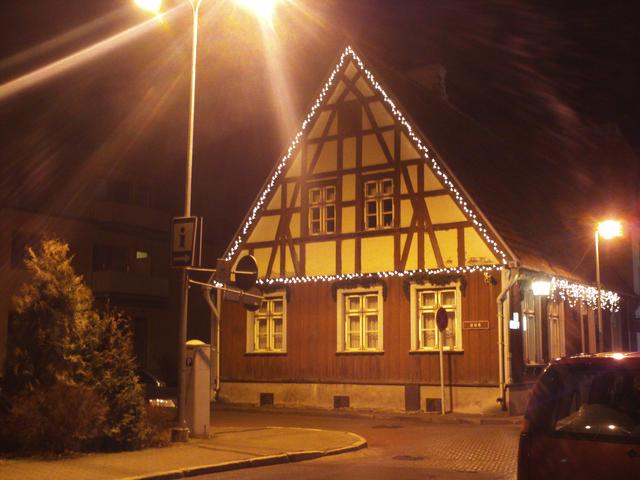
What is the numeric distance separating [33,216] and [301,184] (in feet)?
55.4

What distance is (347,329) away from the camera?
26656mm

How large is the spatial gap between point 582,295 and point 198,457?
1887 centimetres

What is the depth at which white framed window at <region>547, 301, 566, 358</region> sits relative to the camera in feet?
87.5

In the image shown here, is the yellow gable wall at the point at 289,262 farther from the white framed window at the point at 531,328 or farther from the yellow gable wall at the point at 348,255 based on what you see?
the white framed window at the point at 531,328

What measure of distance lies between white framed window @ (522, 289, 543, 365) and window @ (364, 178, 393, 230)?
4.79 m

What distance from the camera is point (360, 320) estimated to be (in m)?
26.4

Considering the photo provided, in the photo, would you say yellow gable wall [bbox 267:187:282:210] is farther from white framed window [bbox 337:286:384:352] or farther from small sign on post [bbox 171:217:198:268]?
small sign on post [bbox 171:217:198:268]

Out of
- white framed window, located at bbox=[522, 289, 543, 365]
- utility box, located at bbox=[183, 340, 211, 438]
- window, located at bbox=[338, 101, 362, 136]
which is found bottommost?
utility box, located at bbox=[183, 340, 211, 438]

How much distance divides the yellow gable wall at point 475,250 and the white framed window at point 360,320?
10.2 feet

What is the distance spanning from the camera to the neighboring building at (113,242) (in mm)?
38406

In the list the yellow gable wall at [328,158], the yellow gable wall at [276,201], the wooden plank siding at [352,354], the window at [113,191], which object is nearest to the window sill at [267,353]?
the wooden plank siding at [352,354]

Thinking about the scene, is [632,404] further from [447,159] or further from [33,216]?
[33,216]

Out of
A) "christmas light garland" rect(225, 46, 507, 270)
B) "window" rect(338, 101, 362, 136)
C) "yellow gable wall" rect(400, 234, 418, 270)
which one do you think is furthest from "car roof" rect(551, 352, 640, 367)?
"window" rect(338, 101, 362, 136)

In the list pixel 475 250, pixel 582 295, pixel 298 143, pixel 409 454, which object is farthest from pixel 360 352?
pixel 409 454
